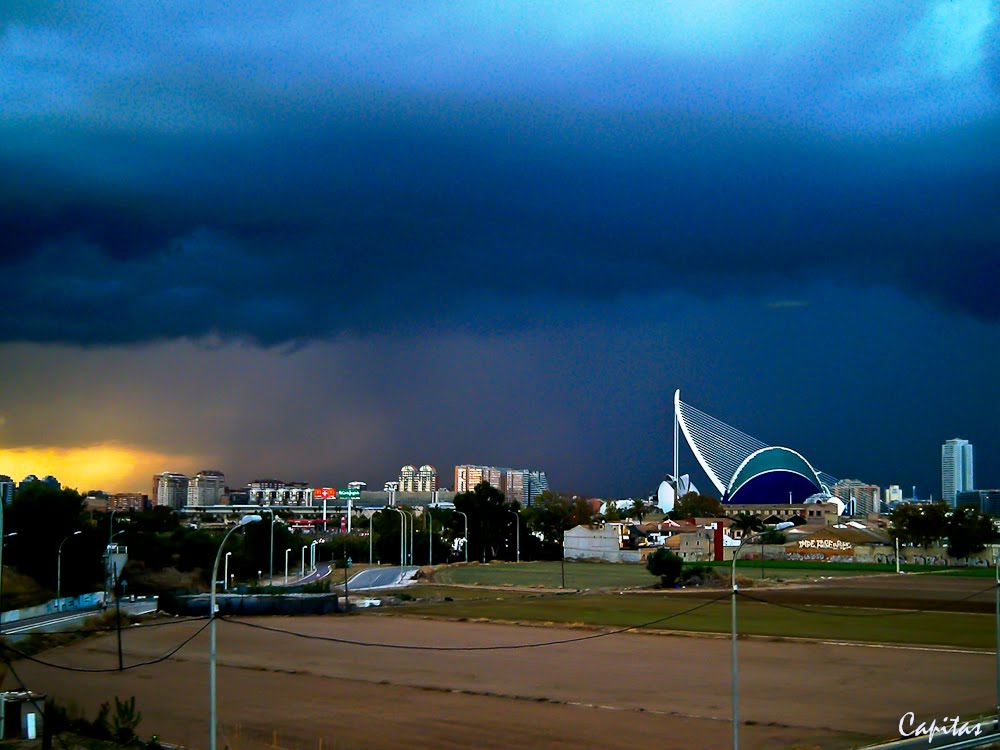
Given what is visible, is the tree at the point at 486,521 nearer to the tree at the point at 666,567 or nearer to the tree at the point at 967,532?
the tree at the point at 967,532

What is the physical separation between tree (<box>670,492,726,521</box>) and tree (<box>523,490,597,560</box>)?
109 feet

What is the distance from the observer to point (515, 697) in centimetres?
2573

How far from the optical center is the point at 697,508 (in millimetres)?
175125

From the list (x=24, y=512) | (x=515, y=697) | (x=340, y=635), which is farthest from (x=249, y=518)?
(x=24, y=512)

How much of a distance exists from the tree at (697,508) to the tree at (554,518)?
109ft

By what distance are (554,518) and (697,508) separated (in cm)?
4891

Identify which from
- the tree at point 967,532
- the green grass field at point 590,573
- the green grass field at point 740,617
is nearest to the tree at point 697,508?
the green grass field at point 590,573

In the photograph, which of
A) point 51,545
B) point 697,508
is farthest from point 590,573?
point 697,508

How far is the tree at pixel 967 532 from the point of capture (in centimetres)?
9188

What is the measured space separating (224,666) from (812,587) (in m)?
45.1

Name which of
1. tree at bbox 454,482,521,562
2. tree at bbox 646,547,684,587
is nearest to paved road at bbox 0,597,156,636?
tree at bbox 646,547,684,587

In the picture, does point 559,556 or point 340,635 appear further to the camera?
point 559,556

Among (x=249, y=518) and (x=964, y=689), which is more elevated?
(x=249, y=518)

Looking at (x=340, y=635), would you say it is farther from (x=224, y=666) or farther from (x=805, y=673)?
(x=805, y=673)
